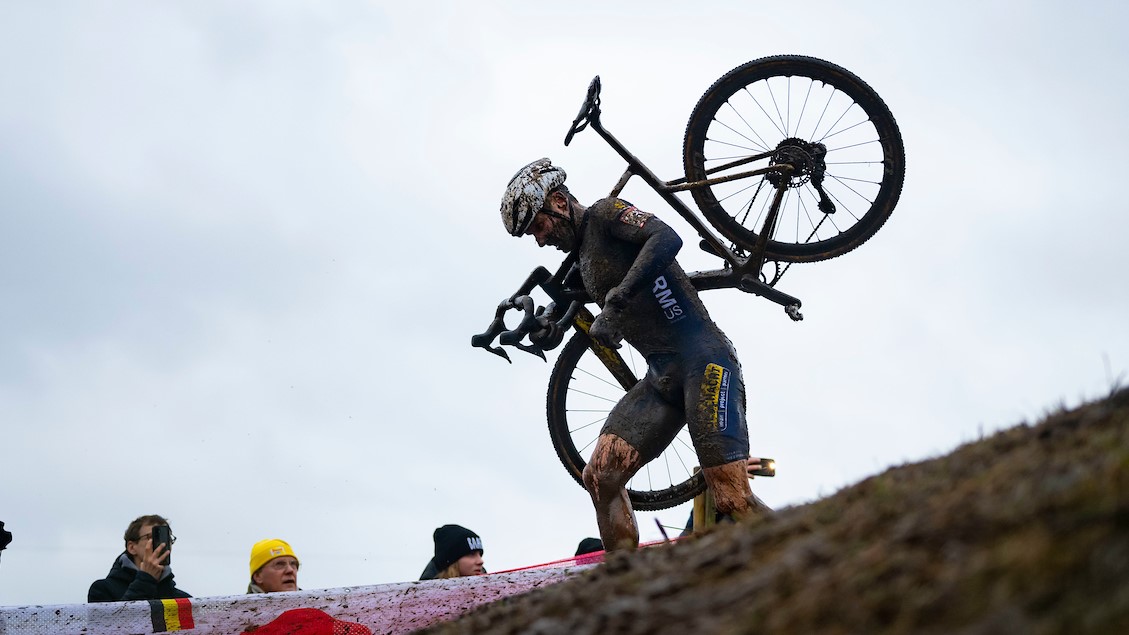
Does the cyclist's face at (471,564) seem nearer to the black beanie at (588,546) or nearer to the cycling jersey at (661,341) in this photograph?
the cycling jersey at (661,341)

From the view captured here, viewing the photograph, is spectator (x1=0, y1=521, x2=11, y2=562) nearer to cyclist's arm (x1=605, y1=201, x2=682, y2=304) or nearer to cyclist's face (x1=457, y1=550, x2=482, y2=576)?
cyclist's face (x1=457, y1=550, x2=482, y2=576)

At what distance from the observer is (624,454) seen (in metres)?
6.45

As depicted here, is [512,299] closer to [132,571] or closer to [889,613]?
[132,571]

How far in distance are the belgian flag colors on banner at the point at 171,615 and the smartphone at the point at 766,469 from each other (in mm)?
3057

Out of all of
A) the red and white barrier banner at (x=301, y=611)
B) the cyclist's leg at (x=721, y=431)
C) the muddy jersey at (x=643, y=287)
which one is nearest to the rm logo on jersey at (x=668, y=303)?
the muddy jersey at (x=643, y=287)

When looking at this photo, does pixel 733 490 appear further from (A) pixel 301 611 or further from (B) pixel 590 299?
(A) pixel 301 611

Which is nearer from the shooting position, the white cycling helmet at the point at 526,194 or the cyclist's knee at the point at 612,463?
the cyclist's knee at the point at 612,463

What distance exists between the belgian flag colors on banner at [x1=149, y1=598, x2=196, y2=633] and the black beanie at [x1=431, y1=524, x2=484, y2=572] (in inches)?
65.1

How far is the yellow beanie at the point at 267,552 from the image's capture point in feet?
20.7

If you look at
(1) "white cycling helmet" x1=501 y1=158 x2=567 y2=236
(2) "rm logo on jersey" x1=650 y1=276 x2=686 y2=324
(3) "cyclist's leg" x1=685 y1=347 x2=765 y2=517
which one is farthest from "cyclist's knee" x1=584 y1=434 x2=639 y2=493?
(1) "white cycling helmet" x1=501 y1=158 x2=567 y2=236

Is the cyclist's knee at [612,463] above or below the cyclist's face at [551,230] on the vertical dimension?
below

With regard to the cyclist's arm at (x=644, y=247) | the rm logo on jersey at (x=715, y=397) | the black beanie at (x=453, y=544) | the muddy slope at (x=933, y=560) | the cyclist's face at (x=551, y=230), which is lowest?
the muddy slope at (x=933, y=560)

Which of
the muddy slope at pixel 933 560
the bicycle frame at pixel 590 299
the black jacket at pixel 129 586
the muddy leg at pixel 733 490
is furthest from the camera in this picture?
the bicycle frame at pixel 590 299

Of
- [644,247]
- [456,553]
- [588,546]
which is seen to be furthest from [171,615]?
[588,546]
